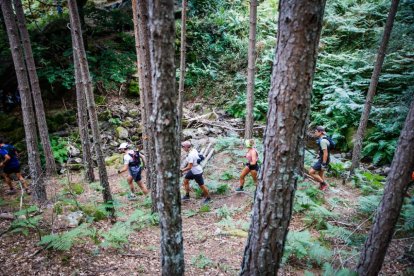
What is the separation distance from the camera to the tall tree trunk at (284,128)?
9.02 feet

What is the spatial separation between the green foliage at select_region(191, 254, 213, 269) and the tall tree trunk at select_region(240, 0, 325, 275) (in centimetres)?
175

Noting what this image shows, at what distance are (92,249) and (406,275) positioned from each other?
6.19 metres

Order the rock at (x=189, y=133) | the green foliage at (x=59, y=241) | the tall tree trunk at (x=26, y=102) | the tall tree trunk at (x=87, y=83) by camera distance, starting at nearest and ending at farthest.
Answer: the green foliage at (x=59, y=241), the tall tree trunk at (x=87, y=83), the tall tree trunk at (x=26, y=102), the rock at (x=189, y=133)

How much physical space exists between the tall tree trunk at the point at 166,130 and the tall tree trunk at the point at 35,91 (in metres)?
8.00

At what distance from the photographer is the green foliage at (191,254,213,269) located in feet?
16.3

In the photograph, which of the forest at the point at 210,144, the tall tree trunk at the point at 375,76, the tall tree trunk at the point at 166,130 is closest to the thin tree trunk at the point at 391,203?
the forest at the point at 210,144

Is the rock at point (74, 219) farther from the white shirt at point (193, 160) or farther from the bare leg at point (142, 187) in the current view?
the white shirt at point (193, 160)

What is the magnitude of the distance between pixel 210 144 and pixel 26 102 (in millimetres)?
7939

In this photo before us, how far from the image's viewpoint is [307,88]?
114 inches

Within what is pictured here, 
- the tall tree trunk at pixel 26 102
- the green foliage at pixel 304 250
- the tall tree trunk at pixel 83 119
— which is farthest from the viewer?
the tall tree trunk at pixel 83 119

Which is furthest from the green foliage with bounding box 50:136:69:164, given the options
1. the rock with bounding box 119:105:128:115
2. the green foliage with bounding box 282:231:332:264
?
Result: the green foliage with bounding box 282:231:332:264

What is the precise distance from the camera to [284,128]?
2980mm

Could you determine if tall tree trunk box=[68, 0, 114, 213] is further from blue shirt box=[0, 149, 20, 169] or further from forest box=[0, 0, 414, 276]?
blue shirt box=[0, 149, 20, 169]

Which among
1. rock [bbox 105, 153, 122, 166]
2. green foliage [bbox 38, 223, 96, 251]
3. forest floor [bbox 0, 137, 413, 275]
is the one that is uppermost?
green foliage [bbox 38, 223, 96, 251]
